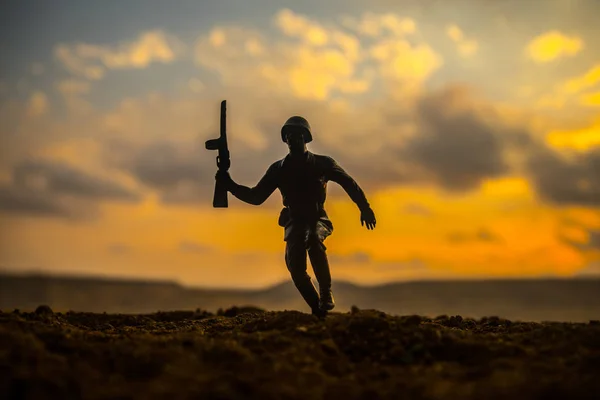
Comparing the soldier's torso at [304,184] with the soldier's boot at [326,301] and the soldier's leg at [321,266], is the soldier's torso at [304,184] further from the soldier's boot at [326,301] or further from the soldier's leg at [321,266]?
the soldier's boot at [326,301]

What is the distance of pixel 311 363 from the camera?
779cm

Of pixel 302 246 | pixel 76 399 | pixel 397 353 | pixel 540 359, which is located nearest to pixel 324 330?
pixel 397 353

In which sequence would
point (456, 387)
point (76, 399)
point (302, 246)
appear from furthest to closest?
1. point (302, 246)
2. point (456, 387)
3. point (76, 399)

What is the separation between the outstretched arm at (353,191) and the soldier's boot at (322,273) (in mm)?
905

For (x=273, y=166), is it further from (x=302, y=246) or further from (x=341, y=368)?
(x=341, y=368)

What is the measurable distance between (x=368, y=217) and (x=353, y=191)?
18.7 inches

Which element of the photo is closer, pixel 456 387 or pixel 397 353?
pixel 456 387

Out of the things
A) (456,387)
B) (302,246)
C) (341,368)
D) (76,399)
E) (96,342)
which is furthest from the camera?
(302,246)

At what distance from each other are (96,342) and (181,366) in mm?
1876

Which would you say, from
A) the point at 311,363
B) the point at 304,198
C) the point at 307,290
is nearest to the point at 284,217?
the point at 304,198

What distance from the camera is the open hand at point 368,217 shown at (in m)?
11.0

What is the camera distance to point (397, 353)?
8289mm

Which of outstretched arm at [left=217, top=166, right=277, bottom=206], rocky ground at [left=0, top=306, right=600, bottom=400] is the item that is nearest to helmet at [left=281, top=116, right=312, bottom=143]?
outstretched arm at [left=217, top=166, right=277, bottom=206]

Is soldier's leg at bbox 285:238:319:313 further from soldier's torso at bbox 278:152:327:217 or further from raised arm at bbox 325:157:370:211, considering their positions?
raised arm at bbox 325:157:370:211
